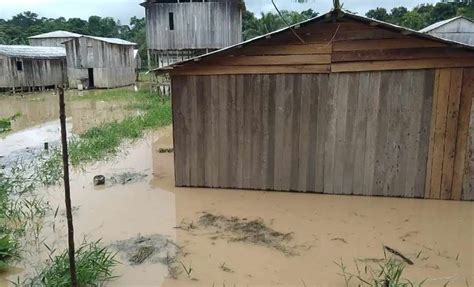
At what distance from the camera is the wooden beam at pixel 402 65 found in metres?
6.33

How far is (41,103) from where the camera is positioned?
22781 mm

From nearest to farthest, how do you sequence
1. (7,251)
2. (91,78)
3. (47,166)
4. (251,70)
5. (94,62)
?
(7,251)
(251,70)
(47,166)
(94,62)
(91,78)

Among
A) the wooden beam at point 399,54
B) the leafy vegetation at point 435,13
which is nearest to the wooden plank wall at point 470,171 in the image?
the wooden beam at point 399,54

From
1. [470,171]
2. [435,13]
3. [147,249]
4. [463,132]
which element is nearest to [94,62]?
[147,249]

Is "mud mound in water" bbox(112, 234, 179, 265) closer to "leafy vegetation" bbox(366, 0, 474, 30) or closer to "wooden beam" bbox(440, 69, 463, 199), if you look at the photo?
"wooden beam" bbox(440, 69, 463, 199)

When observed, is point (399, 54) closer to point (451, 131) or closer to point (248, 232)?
point (451, 131)

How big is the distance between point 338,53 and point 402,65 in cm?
105

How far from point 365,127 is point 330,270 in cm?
303

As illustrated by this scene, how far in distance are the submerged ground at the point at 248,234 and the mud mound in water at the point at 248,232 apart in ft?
0.05

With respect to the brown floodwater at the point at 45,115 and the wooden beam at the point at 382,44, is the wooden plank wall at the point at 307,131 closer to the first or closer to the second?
the wooden beam at the point at 382,44

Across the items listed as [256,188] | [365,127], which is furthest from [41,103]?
[365,127]

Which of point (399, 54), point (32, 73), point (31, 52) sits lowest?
point (32, 73)

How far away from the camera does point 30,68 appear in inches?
1131

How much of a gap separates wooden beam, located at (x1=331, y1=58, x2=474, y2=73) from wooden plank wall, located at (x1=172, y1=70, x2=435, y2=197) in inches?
4.3
